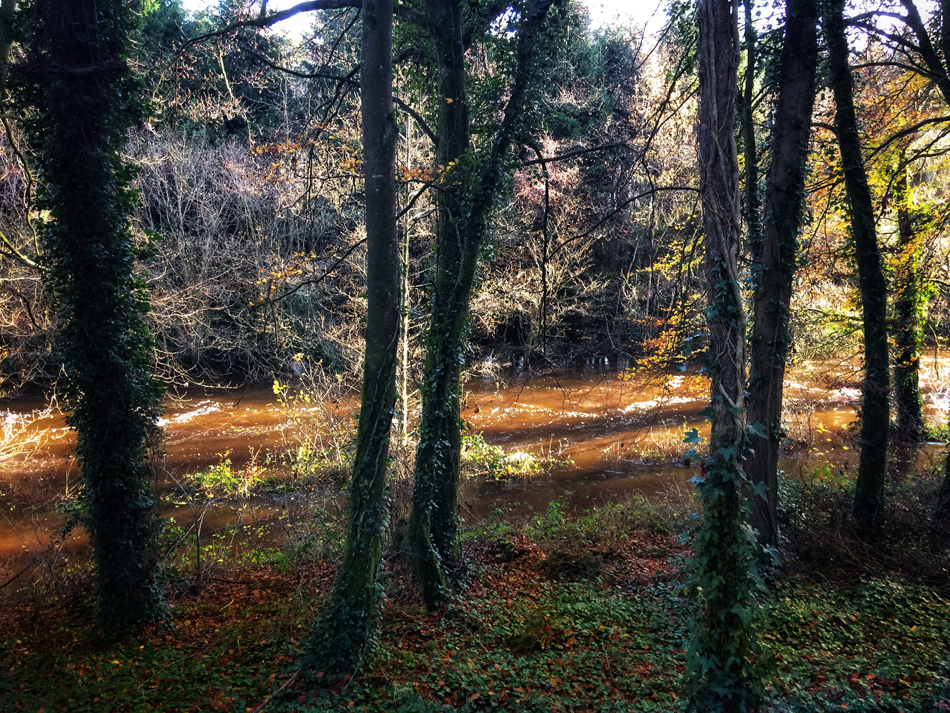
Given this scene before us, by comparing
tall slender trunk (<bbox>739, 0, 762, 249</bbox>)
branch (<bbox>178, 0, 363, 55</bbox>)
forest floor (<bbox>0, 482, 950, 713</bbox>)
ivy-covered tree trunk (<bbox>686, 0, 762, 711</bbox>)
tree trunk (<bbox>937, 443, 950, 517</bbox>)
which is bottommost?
forest floor (<bbox>0, 482, 950, 713</bbox>)

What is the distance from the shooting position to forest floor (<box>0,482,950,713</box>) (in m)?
5.05

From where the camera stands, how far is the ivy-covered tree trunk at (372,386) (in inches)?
212

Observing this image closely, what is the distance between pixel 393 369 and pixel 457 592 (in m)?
3.49

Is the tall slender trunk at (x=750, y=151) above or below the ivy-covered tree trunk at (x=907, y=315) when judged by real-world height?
above

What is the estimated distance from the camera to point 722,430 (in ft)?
13.7

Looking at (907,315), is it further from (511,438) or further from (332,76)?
(332,76)

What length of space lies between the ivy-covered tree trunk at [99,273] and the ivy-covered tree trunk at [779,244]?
7.29 metres

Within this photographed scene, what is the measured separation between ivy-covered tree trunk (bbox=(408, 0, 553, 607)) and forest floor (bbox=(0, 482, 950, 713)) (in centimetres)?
Result: 99

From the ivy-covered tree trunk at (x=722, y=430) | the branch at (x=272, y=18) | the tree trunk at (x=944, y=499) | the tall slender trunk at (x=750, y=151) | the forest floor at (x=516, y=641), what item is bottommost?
the forest floor at (x=516, y=641)

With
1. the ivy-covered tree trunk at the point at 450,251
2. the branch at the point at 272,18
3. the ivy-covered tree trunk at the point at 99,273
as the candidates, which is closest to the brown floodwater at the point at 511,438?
the ivy-covered tree trunk at the point at 450,251

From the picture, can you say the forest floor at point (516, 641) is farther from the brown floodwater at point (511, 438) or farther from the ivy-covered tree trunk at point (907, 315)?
the ivy-covered tree trunk at point (907, 315)

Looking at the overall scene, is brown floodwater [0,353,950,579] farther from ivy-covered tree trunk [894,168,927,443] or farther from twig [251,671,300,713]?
twig [251,671,300,713]

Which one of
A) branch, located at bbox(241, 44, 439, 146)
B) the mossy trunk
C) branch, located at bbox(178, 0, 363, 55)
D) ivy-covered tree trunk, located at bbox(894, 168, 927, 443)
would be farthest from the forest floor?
branch, located at bbox(178, 0, 363, 55)

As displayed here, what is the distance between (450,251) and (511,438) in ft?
31.4
